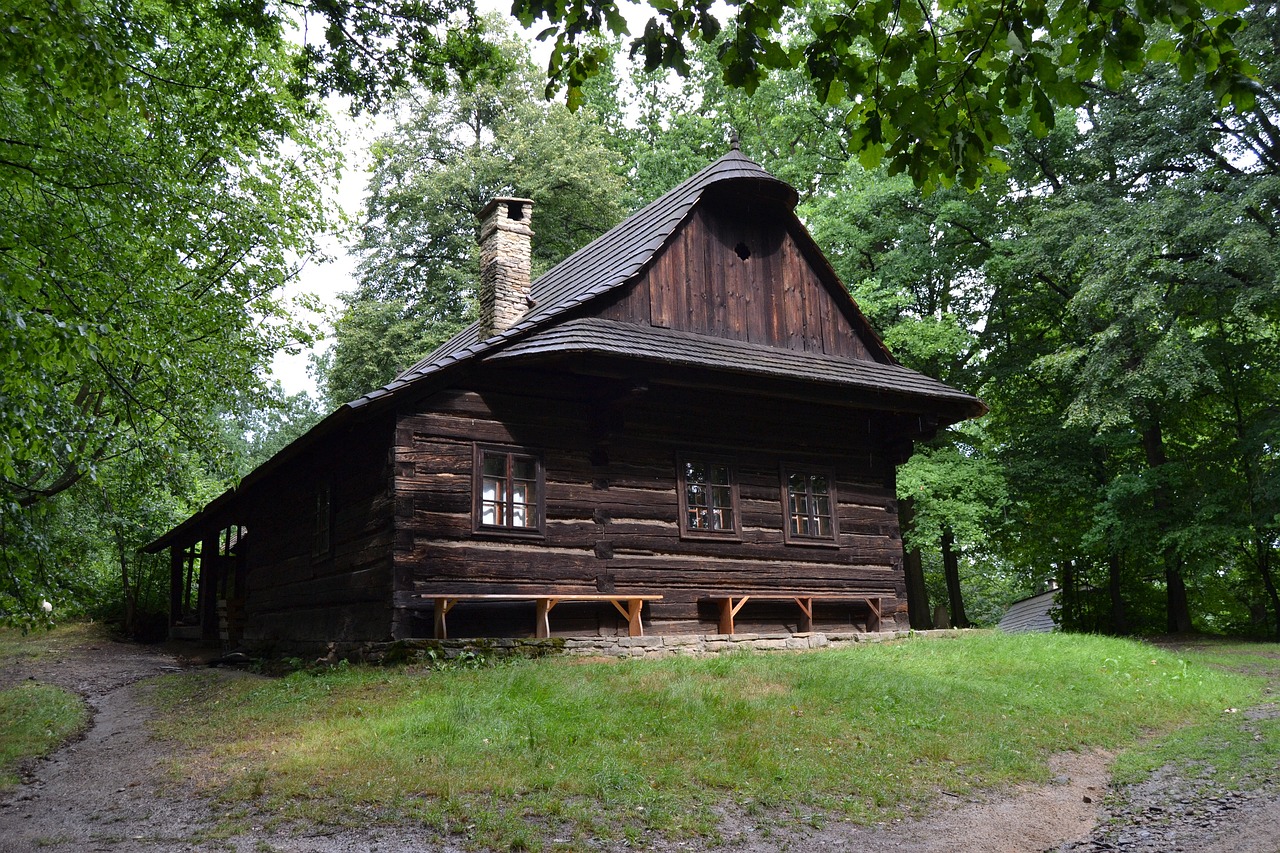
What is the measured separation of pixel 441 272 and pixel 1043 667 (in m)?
20.5

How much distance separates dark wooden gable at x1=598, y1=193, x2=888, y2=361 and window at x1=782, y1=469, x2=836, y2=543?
2.25 meters

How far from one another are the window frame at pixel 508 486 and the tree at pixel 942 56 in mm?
8551

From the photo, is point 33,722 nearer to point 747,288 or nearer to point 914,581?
point 747,288

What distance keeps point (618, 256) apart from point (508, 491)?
4865mm

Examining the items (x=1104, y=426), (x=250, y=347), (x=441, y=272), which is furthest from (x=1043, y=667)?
(x=441, y=272)

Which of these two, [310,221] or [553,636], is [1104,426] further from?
[310,221]

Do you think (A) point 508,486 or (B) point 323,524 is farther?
(B) point 323,524

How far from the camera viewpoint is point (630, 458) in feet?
49.2

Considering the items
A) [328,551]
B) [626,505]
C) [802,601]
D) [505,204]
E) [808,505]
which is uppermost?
[505,204]

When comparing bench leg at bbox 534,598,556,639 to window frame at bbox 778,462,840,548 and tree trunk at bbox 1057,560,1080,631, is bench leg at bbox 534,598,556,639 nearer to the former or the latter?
window frame at bbox 778,462,840,548

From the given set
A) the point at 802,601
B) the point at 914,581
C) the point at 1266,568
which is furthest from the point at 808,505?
the point at 1266,568

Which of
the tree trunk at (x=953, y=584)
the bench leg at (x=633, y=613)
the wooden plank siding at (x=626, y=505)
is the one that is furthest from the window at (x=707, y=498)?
the tree trunk at (x=953, y=584)

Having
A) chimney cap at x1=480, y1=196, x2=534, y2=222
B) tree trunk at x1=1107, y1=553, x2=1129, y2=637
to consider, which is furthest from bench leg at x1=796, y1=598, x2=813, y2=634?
tree trunk at x1=1107, y1=553, x2=1129, y2=637

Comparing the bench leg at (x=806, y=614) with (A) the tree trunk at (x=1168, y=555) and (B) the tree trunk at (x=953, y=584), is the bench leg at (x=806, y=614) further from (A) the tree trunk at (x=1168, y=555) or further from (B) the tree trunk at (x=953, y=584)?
(A) the tree trunk at (x=1168, y=555)
